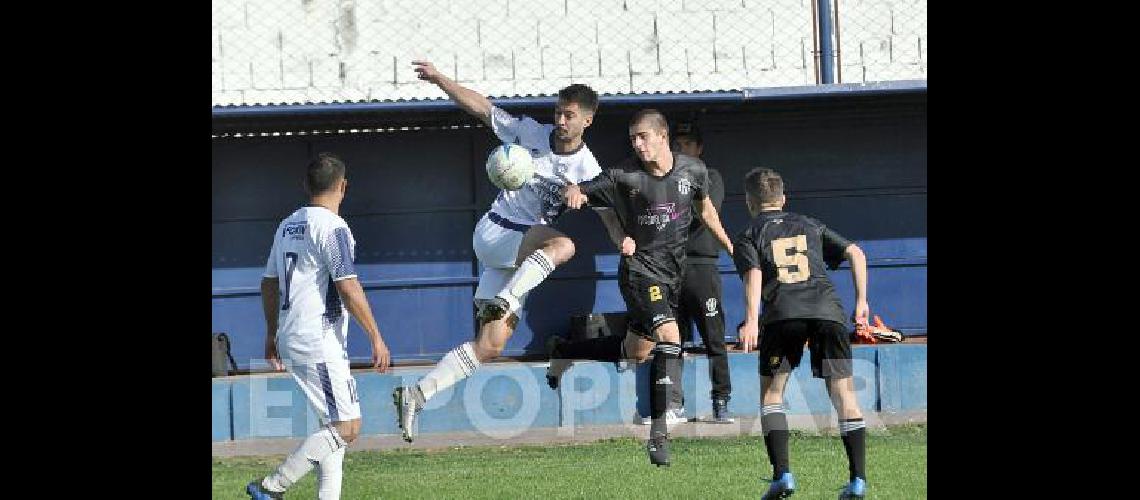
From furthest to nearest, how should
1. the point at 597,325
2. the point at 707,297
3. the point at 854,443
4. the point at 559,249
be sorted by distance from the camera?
the point at 597,325
the point at 707,297
the point at 559,249
the point at 854,443

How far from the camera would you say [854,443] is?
28.6ft

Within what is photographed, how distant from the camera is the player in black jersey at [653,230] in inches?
399

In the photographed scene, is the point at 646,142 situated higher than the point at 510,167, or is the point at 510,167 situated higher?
the point at 646,142

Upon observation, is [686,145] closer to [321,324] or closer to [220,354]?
[220,354]

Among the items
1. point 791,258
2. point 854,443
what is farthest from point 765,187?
point 854,443

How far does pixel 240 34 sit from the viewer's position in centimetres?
1634

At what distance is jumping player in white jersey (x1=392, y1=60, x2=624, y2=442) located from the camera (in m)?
10.3

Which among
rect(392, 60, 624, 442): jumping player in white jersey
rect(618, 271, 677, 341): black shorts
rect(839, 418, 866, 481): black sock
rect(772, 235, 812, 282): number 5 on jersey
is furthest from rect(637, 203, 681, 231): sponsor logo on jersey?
rect(839, 418, 866, 481): black sock

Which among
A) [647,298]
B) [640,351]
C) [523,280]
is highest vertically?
[523,280]

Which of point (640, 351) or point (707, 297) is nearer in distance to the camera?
point (640, 351)

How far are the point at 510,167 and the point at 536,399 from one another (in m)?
3.82

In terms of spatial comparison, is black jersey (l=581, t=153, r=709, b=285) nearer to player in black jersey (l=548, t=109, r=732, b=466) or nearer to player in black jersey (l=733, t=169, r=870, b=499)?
player in black jersey (l=548, t=109, r=732, b=466)
